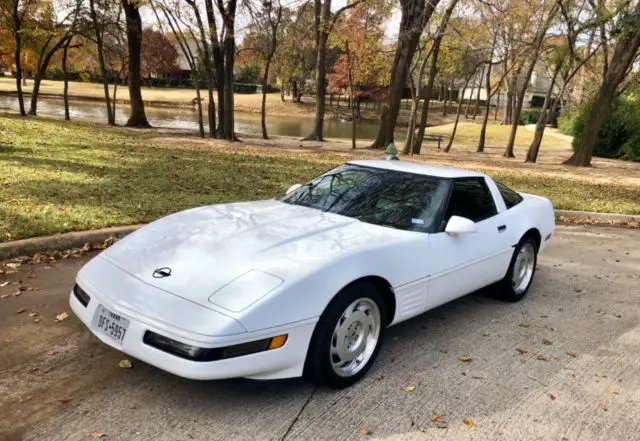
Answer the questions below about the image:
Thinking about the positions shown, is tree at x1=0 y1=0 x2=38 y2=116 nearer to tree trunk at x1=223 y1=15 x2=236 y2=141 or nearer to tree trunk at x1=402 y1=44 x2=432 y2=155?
tree trunk at x1=223 y1=15 x2=236 y2=141

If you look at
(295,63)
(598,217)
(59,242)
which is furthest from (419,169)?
(295,63)

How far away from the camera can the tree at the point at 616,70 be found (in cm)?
1686

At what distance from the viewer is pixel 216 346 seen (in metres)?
2.79

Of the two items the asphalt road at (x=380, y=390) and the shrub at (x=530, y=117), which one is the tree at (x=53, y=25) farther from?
the shrub at (x=530, y=117)

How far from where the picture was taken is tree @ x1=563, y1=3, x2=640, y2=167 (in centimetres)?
1686

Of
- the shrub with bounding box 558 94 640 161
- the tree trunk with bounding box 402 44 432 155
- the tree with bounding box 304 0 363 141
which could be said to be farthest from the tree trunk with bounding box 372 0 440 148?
the shrub with bounding box 558 94 640 161

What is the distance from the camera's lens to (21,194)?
7.47m

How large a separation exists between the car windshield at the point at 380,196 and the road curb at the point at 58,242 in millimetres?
2513

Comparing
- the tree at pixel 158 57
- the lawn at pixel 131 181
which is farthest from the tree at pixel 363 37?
the tree at pixel 158 57

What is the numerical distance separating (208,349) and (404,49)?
64.3ft

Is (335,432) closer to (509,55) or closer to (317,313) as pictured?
(317,313)

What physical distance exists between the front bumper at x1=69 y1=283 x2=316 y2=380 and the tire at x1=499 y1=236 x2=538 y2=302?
106 inches

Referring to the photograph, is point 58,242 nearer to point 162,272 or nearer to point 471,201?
point 162,272

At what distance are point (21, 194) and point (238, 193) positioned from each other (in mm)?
3192
